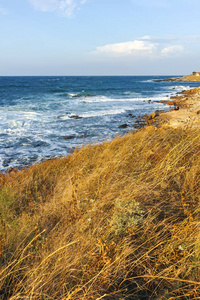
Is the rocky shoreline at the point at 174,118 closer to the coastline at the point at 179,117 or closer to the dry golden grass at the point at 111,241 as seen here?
the coastline at the point at 179,117

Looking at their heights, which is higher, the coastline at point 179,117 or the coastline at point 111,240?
the coastline at point 179,117

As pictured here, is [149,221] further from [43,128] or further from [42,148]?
[43,128]

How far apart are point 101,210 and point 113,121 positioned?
55.5ft

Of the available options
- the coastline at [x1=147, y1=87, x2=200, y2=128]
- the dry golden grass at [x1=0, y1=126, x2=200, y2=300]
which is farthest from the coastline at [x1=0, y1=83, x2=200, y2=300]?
the coastline at [x1=147, y1=87, x2=200, y2=128]

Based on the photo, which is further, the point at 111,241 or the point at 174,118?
the point at 174,118

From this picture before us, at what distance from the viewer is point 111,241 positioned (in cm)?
197

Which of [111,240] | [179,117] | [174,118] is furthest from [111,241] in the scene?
[179,117]

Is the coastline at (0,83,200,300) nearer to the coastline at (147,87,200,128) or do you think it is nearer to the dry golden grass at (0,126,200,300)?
the dry golden grass at (0,126,200,300)

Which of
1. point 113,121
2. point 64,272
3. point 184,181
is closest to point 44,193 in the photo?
point 64,272

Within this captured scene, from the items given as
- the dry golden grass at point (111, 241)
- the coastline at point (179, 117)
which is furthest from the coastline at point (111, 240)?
the coastline at point (179, 117)

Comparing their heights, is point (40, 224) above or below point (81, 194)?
below

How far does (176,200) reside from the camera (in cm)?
268

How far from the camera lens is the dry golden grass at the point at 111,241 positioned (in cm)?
167

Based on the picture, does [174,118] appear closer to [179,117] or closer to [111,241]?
[179,117]
